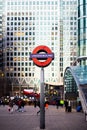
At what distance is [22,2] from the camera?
190 metres

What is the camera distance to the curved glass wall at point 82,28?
66.9 metres

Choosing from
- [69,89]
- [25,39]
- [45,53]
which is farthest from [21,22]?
[45,53]

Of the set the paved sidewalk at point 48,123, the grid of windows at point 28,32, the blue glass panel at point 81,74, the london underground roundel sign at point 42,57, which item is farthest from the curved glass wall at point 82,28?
the grid of windows at point 28,32

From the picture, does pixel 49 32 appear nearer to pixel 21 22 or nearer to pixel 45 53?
pixel 21 22

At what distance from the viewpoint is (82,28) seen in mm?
67438

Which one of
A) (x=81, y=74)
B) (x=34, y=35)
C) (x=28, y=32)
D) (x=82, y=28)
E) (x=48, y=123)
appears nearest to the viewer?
(x=48, y=123)

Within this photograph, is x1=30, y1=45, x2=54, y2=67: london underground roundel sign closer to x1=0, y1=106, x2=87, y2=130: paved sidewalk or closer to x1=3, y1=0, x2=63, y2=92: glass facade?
x1=0, y1=106, x2=87, y2=130: paved sidewalk

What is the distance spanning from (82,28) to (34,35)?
120 meters

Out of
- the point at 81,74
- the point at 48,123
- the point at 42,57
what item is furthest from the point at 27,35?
the point at 48,123

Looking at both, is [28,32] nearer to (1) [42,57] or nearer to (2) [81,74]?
(2) [81,74]

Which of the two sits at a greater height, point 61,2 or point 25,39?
point 61,2

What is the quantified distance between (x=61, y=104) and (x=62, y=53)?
117m

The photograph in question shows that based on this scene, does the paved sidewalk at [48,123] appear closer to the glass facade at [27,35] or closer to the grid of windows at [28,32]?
the glass facade at [27,35]

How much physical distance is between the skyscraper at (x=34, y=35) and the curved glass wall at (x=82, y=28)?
4518 inches
